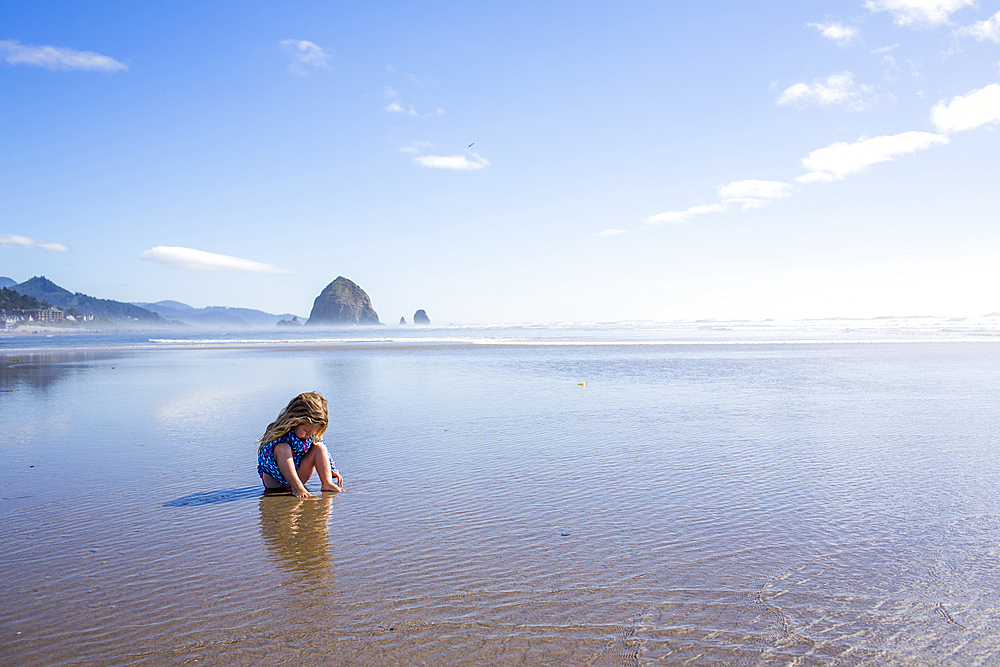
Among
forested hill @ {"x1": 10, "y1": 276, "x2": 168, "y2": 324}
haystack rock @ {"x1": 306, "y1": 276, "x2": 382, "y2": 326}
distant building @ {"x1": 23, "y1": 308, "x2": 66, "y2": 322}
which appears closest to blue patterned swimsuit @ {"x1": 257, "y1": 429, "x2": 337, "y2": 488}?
distant building @ {"x1": 23, "y1": 308, "x2": 66, "y2": 322}

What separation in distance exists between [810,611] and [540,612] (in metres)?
1.58

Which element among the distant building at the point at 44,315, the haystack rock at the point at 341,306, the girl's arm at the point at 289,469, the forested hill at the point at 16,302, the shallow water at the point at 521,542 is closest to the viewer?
the shallow water at the point at 521,542

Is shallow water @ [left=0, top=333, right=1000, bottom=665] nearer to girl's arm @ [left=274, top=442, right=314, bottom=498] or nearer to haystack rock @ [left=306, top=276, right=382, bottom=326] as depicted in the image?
girl's arm @ [left=274, top=442, right=314, bottom=498]

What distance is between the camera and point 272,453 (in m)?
5.99

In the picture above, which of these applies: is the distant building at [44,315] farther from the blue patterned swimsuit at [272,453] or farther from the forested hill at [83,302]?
the blue patterned swimsuit at [272,453]

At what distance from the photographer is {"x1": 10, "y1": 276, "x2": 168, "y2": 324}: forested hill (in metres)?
181

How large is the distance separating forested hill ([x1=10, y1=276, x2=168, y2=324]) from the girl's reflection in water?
209m

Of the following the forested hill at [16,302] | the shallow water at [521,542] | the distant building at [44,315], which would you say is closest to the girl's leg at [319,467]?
the shallow water at [521,542]

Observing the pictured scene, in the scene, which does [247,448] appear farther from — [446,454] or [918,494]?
[918,494]

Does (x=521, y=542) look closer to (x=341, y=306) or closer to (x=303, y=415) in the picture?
(x=303, y=415)

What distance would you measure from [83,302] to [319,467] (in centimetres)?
22099

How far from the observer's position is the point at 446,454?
297 inches

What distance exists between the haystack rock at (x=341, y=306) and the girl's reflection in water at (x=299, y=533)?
17079cm

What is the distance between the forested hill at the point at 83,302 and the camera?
181 m
